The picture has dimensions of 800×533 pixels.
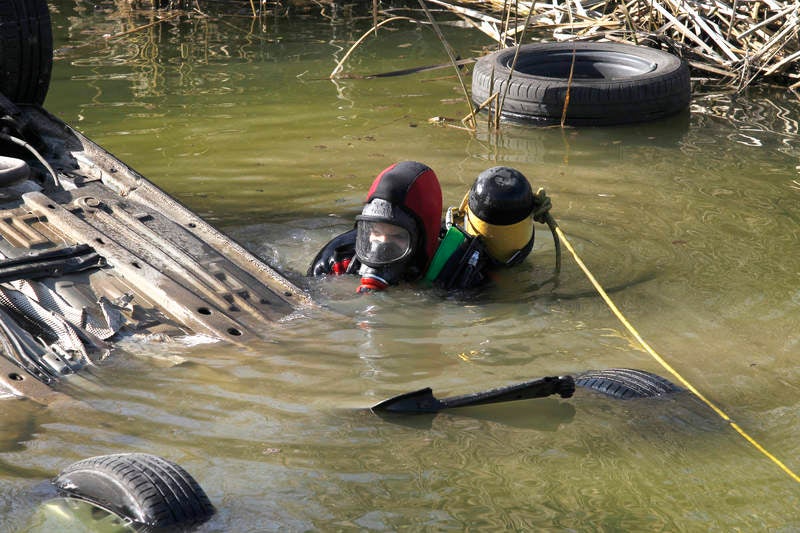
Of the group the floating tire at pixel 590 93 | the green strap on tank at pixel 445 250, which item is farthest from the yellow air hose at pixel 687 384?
the floating tire at pixel 590 93

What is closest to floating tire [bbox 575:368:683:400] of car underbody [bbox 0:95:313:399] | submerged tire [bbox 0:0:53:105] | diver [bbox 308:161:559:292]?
diver [bbox 308:161:559:292]

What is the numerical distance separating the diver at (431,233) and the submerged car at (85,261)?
52cm

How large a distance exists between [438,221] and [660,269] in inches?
65.7

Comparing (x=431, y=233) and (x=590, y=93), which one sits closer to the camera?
(x=431, y=233)

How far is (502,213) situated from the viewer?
627 centimetres

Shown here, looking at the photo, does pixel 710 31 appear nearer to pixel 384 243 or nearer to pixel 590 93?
pixel 590 93

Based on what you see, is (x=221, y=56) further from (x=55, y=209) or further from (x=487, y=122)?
(x=55, y=209)

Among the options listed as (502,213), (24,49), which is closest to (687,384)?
(502,213)

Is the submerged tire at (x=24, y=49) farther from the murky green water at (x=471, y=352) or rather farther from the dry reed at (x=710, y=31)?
the dry reed at (x=710, y=31)

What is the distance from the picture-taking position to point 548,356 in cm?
553

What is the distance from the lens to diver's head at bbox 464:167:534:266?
6.23m

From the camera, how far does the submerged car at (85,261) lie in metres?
5.18

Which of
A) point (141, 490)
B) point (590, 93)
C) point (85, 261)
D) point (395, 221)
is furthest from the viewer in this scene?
point (590, 93)

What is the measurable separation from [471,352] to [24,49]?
3.95 metres
